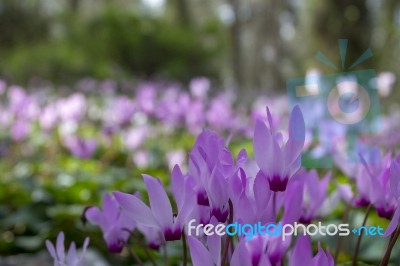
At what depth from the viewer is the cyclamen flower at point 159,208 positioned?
0.74 metres

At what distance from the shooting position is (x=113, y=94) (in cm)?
801

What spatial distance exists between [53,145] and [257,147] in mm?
3483

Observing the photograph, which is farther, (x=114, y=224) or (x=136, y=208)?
(x=114, y=224)

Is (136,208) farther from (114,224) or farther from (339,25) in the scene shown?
(339,25)

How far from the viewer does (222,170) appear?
28.9 inches

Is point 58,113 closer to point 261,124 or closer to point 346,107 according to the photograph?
point 346,107

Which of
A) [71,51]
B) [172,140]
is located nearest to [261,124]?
[172,140]

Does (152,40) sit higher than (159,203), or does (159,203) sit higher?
(159,203)

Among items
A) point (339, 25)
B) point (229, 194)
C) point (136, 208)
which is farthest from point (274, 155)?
point (339, 25)

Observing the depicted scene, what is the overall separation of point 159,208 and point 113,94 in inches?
289

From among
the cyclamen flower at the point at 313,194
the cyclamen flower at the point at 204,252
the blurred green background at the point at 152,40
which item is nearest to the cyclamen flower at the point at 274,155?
the cyclamen flower at the point at 204,252

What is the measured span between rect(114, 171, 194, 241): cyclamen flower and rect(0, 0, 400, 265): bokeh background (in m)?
1.11

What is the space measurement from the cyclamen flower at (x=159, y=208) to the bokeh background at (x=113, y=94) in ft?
3.64

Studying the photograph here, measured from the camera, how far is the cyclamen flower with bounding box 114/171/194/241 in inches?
29.3
